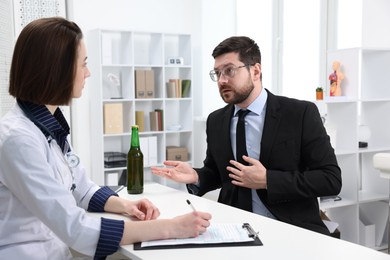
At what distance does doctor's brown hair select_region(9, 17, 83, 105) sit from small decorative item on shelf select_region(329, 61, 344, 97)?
276cm

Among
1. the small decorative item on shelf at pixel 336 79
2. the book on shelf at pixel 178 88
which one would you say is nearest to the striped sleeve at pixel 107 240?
the small decorative item on shelf at pixel 336 79

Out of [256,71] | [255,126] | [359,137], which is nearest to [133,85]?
[359,137]

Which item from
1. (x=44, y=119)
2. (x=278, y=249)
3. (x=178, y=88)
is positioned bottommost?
(x=278, y=249)

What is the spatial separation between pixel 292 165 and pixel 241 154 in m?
0.24

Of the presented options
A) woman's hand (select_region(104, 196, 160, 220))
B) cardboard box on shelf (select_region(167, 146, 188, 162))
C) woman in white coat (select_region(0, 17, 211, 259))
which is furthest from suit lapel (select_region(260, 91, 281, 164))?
cardboard box on shelf (select_region(167, 146, 188, 162))

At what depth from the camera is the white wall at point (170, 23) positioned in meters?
5.26

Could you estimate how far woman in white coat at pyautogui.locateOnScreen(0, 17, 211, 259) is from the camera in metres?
1.35

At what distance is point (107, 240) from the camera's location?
1.39 metres

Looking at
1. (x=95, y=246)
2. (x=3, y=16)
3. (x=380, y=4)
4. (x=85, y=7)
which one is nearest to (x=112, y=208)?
(x=95, y=246)

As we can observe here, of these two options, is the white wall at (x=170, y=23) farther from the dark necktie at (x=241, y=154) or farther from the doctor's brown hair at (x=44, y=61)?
the doctor's brown hair at (x=44, y=61)

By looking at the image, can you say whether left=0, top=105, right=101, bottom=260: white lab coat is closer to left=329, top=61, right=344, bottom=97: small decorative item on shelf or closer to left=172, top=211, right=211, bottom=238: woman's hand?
left=172, top=211, right=211, bottom=238: woman's hand

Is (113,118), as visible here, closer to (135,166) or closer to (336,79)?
(336,79)

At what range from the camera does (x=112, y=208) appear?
5.73 ft

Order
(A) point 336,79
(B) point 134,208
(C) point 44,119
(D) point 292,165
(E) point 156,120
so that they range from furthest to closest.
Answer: (E) point 156,120 → (A) point 336,79 → (D) point 292,165 → (B) point 134,208 → (C) point 44,119
